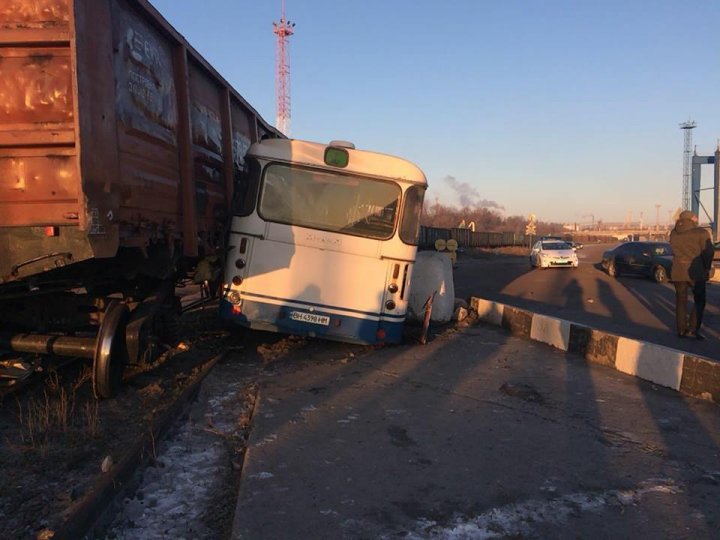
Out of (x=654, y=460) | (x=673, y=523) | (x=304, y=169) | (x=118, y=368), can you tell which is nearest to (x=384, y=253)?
(x=304, y=169)

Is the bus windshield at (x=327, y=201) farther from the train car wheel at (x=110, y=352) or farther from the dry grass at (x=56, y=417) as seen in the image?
the dry grass at (x=56, y=417)

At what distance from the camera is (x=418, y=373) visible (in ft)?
22.9

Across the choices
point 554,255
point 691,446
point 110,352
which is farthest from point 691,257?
point 554,255

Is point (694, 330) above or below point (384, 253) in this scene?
below

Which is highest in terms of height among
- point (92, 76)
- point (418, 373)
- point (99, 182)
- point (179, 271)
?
point (92, 76)

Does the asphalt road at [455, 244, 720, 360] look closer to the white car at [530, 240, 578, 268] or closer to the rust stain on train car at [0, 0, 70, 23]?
the white car at [530, 240, 578, 268]

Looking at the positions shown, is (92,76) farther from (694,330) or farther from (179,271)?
(694,330)

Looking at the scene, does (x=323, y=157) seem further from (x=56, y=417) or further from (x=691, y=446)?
(x=691, y=446)

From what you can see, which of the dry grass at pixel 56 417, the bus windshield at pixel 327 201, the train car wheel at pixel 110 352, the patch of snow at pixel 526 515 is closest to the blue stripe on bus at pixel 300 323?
the bus windshield at pixel 327 201

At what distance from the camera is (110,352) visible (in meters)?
5.32

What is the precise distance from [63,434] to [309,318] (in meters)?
3.50

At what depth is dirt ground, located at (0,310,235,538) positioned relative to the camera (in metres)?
3.39

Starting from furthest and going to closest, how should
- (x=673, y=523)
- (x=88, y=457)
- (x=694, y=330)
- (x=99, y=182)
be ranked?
(x=694, y=330), (x=99, y=182), (x=88, y=457), (x=673, y=523)

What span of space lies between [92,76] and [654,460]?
513cm
